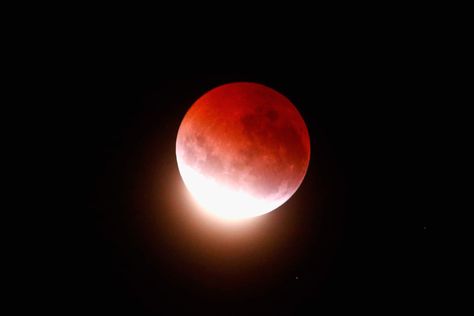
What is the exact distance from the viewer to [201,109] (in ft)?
13.3

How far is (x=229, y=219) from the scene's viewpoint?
5.57 meters

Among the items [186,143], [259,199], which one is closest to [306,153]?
[259,199]

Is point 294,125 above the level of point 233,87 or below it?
below

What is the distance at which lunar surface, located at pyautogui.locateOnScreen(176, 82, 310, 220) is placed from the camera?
3738 mm

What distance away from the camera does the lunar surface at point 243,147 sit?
12.3 feet

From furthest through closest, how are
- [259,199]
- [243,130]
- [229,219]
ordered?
[229,219]
[259,199]
[243,130]

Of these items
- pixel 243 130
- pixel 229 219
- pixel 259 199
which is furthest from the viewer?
pixel 229 219

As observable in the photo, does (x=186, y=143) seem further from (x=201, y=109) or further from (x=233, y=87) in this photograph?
(x=233, y=87)

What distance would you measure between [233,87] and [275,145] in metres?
0.94

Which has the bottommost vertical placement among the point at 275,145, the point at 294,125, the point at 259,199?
the point at 259,199

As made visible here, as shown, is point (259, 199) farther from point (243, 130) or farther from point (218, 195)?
point (243, 130)

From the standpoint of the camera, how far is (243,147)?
12.2 feet

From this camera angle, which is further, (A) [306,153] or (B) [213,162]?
(A) [306,153]

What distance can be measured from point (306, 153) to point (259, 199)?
85cm
